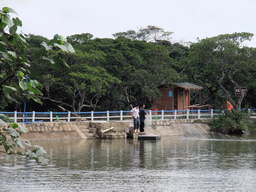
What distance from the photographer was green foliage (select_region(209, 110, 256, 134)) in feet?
98.7

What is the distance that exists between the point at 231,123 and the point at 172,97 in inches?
243

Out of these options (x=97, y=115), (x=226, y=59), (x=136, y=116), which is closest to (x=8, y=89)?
(x=136, y=116)

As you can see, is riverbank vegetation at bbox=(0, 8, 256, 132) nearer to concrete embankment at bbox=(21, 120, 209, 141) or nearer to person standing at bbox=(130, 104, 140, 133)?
concrete embankment at bbox=(21, 120, 209, 141)

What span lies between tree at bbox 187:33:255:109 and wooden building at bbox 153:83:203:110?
3476 mm

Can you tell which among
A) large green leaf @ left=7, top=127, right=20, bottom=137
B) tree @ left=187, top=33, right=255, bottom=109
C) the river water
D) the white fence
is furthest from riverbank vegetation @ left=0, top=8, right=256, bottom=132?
large green leaf @ left=7, top=127, right=20, bottom=137

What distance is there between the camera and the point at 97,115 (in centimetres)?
2747

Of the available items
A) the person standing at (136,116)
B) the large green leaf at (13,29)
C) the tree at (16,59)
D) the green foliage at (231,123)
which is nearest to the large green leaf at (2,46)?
the tree at (16,59)

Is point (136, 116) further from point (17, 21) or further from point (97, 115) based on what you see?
point (17, 21)

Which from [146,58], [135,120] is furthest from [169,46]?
[135,120]

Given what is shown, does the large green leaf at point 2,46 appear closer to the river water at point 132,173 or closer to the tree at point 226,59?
the river water at point 132,173

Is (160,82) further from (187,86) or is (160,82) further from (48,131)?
(48,131)

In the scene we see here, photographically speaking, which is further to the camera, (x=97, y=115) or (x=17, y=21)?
(x=97, y=115)

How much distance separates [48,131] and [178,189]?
15513 millimetres

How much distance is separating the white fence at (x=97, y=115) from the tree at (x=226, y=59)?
4327 mm
